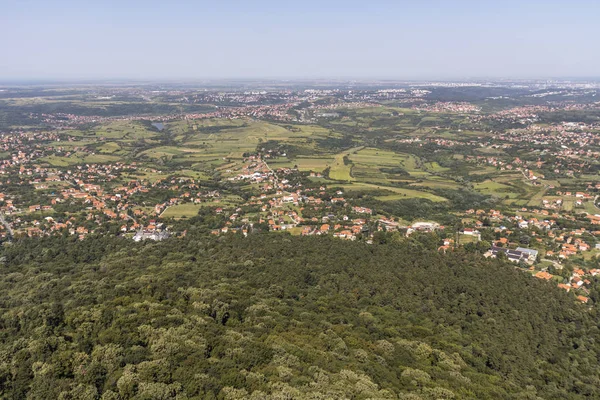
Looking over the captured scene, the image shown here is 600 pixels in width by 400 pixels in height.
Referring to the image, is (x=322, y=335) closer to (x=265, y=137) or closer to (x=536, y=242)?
(x=536, y=242)

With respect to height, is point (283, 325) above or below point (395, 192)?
above

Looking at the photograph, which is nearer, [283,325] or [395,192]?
[283,325]

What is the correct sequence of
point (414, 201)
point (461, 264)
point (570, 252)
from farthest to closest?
1. point (414, 201)
2. point (570, 252)
3. point (461, 264)

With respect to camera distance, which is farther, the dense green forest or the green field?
the green field

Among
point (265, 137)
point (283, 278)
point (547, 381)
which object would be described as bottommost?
point (547, 381)

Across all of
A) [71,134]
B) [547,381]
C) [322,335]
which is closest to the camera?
[322,335]

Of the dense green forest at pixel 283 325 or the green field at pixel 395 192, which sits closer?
the dense green forest at pixel 283 325

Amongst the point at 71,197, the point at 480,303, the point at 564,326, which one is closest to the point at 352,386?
the point at 480,303

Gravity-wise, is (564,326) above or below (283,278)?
below
